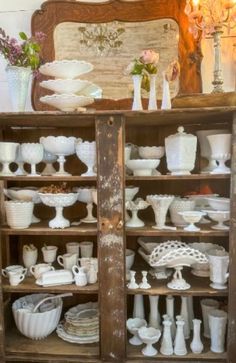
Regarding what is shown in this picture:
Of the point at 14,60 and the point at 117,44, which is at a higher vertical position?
the point at 117,44

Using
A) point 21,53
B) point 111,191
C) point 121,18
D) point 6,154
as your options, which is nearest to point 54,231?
point 111,191

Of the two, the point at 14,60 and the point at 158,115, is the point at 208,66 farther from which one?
the point at 14,60

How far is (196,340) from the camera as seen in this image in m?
1.78

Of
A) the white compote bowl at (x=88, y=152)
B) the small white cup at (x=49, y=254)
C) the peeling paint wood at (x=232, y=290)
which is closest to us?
the peeling paint wood at (x=232, y=290)

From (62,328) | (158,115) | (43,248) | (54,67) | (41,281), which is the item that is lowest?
(62,328)

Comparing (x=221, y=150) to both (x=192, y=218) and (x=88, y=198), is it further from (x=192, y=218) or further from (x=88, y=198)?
(x=88, y=198)

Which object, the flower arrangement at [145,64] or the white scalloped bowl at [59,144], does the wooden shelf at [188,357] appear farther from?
the flower arrangement at [145,64]

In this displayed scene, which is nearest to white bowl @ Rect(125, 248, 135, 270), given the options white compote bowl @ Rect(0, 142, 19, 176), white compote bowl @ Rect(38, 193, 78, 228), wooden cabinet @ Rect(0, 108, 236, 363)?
wooden cabinet @ Rect(0, 108, 236, 363)

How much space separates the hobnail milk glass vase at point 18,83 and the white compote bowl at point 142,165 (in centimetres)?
65

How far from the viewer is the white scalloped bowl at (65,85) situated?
1698 millimetres

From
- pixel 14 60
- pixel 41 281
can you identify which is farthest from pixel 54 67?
pixel 41 281

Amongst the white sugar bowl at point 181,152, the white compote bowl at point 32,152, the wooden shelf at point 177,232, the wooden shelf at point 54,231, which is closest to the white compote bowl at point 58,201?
the wooden shelf at point 54,231

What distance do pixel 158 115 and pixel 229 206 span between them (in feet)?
1.92

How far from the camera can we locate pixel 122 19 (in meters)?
2.03
